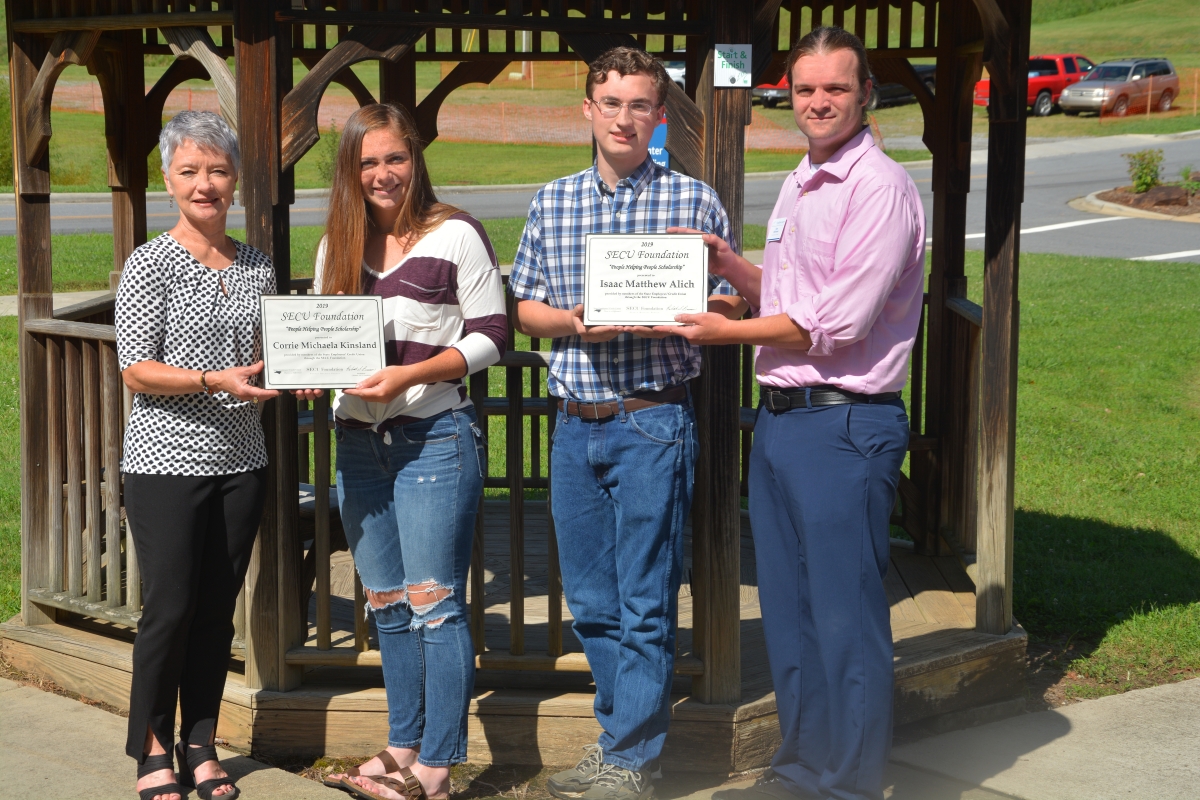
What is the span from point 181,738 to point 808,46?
2754mm

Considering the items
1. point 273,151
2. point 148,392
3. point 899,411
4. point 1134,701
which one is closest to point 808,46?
point 899,411

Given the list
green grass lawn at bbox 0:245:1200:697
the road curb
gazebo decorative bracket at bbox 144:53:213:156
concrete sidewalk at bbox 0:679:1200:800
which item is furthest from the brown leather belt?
the road curb

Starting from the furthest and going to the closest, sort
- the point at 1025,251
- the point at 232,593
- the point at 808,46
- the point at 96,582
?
the point at 1025,251, the point at 96,582, the point at 232,593, the point at 808,46

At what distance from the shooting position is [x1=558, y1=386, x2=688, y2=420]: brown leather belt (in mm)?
3490

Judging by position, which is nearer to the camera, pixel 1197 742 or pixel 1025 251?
pixel 1197 742

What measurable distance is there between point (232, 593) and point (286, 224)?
3.94 feet

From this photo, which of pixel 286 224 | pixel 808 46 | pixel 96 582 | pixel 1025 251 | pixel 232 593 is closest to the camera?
pixel 808 46

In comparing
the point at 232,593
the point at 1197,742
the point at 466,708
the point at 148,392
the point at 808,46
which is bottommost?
the point at 1197,742

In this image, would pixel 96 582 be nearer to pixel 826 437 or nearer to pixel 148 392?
pixel 148 392

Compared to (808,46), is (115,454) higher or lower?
lower

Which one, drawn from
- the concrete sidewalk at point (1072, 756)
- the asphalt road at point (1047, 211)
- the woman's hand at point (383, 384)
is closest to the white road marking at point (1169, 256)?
the asphalt road at point (1047, 211)

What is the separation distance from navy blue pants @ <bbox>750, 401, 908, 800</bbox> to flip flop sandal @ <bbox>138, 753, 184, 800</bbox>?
6.04 feet

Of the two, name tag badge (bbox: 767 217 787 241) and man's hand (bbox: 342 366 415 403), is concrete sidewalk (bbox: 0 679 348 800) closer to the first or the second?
man's hand (bbox: 342 366 415 403)

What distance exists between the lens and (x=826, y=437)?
3.32m
